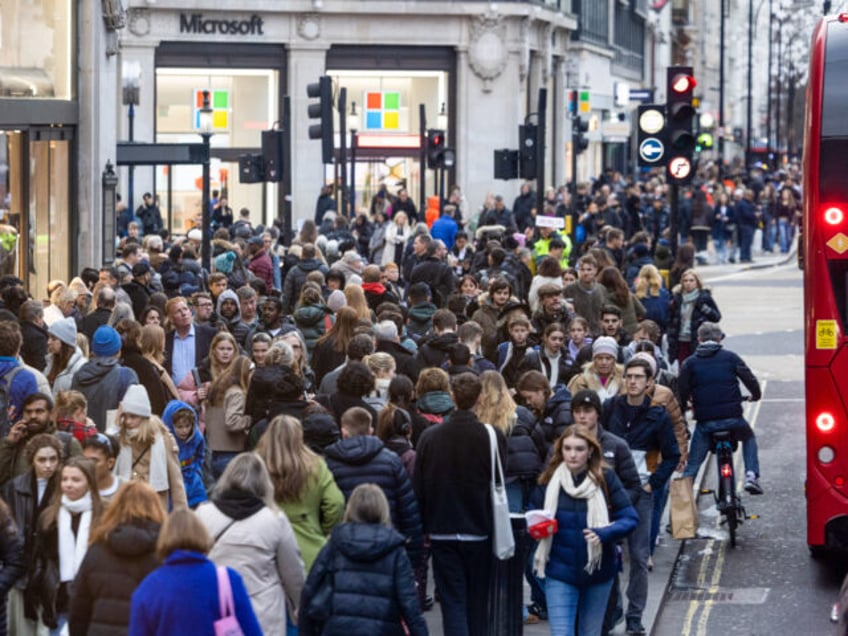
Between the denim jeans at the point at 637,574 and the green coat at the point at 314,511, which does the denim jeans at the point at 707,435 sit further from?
the green coat at the point at 314,511

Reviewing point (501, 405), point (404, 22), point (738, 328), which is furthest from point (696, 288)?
point (404, 22)

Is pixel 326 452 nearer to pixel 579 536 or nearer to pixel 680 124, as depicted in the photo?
pixel 579 536

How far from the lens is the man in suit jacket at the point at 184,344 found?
17.7 m

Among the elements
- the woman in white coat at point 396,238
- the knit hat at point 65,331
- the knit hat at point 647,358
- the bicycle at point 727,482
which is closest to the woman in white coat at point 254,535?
the knit hat at point 647,358

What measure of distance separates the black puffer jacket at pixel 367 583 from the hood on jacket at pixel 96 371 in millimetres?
5396

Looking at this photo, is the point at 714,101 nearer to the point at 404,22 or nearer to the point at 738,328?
the point at 404,22

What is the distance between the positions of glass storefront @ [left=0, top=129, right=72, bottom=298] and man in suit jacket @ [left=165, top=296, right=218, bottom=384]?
235 inches

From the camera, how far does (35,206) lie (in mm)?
25844

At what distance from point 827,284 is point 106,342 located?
4.89 metres

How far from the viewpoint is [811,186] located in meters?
14.1

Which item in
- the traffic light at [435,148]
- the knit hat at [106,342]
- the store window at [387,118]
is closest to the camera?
the knit hat at [106,342]

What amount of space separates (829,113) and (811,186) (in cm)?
50

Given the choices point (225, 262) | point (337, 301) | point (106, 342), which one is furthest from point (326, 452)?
point (225, 262)

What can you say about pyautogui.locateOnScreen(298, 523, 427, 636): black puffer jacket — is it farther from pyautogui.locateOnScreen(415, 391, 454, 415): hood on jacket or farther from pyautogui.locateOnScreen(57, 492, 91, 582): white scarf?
pyautogui.locateOnScreen(415, 391, 454, 415): hood on jacket
